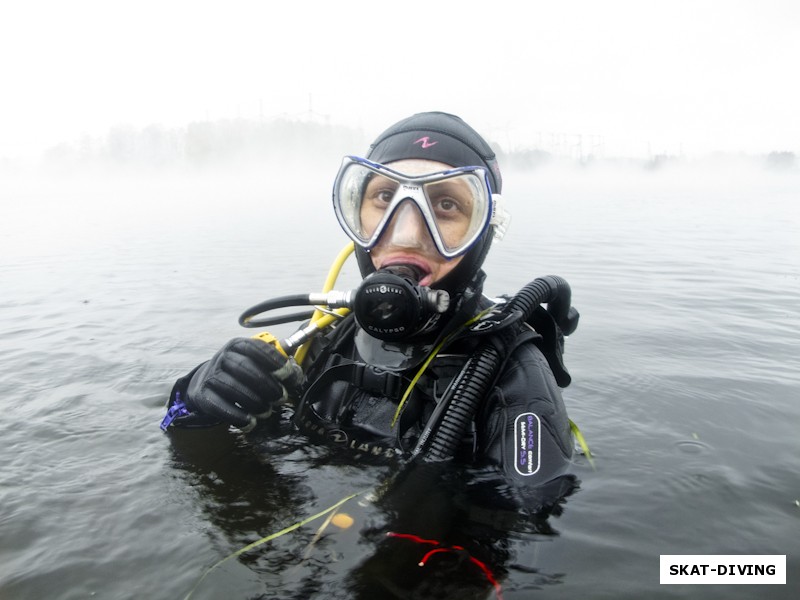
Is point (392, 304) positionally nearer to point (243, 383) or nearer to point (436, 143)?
point (243, 383)

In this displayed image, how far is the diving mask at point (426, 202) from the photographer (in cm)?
251

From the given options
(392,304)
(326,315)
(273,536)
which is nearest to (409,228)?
(392,304)

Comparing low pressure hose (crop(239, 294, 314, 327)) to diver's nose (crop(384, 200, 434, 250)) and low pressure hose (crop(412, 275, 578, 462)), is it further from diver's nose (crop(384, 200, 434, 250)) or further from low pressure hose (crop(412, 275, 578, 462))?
low pressure hose (crop(412, 275, 578, 462))

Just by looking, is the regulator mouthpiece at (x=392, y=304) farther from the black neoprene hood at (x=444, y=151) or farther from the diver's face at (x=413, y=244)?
the black neoprene hood at (x=444, y=151)

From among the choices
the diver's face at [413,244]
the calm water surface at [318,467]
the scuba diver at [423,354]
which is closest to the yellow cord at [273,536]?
the calm water surface at [318,467]

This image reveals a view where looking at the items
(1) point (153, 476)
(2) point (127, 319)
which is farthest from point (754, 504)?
(2) point (127, 319)

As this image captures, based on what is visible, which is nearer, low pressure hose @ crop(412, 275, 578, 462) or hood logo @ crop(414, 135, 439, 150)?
low pressure hose @ crop(412, 275, 578, 462)

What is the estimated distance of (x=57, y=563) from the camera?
6.34 ft

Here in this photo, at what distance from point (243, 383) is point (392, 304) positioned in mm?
733

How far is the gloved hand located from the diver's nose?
720mm

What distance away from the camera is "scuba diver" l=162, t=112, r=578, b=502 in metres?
2.21

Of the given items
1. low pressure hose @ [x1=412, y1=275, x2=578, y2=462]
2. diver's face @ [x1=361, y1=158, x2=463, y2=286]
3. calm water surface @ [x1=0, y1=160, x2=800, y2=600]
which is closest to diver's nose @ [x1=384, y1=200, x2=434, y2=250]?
diver's face @ [x1=361, y1=158, x2=463, y2=286]

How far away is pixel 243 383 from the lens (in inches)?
95.3

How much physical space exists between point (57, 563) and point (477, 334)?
5.53 ft
